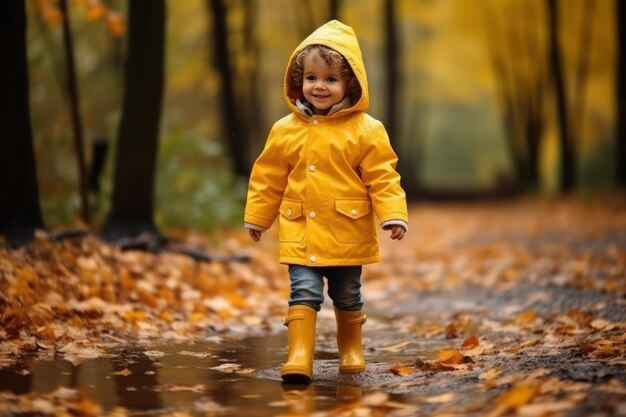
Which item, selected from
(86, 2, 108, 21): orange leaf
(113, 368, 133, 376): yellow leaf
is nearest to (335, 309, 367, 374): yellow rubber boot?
(113, 368, 133, 376): yellow leaf

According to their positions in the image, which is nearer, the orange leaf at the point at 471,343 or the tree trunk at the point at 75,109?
the orange leaf at the point at 471,343

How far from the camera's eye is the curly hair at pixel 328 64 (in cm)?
467

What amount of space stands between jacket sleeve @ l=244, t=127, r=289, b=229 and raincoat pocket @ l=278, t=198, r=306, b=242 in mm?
134

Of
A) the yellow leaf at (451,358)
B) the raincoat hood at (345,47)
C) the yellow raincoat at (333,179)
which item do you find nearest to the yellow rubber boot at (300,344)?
the yellow raincoat at (333,179)

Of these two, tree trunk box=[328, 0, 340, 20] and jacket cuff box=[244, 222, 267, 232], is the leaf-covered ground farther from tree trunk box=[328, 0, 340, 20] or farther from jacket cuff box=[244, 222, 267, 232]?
tree trunk box=[328, 0, 340, 20]

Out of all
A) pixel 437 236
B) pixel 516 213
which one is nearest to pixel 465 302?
pixel 437 236

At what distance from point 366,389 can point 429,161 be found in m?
52.8

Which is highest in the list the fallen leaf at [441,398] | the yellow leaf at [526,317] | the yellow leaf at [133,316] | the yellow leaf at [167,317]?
the fallen leaf at [441,398]

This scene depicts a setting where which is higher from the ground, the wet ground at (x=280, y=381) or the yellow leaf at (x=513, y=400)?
the yellow leaf at (x=513, y=400)

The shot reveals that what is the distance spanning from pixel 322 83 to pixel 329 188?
596 millimetres

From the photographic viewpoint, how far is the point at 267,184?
477 cm

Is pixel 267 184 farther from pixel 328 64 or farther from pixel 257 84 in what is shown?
pixel 257 84

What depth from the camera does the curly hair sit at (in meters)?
4.67

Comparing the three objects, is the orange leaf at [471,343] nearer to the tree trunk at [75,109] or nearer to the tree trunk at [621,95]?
the tree trunk at [75,109]
